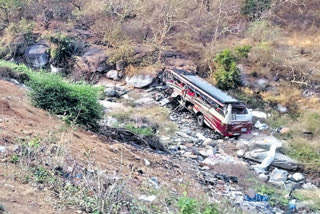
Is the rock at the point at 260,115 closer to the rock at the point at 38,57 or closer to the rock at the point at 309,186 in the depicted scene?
the rock at the point at 309,186

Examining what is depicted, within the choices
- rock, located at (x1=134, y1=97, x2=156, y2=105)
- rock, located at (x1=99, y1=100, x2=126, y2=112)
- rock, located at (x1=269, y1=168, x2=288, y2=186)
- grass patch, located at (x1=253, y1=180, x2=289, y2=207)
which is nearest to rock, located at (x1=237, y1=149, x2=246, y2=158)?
rock, located at (x1=269, y1=168, x2=288, y2=186)

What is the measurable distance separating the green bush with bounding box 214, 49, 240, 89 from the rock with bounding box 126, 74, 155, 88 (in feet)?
9.29

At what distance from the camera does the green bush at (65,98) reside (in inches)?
292

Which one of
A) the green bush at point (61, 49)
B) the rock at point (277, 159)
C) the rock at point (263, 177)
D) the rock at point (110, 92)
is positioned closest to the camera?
the rock at point (263, 177)

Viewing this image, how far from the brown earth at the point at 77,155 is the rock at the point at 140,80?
6665mm

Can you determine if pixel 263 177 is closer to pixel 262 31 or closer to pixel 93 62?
pixel 262 31

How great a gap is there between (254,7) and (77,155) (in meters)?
14.2

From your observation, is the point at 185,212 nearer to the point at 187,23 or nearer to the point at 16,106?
the point at 16,106

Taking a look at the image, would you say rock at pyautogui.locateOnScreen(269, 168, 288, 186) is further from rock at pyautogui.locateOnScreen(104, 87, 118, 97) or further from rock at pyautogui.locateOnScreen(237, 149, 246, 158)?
rock at pyautogui.locateOnScreen(104, 87, 118, 97)

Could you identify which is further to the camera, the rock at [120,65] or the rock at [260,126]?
the rock at [120,65]

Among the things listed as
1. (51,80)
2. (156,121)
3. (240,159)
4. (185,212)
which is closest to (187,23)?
(156,121)

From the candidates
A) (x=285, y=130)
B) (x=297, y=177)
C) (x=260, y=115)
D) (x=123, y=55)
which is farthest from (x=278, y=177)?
(x=123, y=55)

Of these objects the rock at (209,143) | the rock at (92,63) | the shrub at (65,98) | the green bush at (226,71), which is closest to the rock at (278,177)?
the rock at (209,143)

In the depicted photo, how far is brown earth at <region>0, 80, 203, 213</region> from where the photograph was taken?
13.3ft
